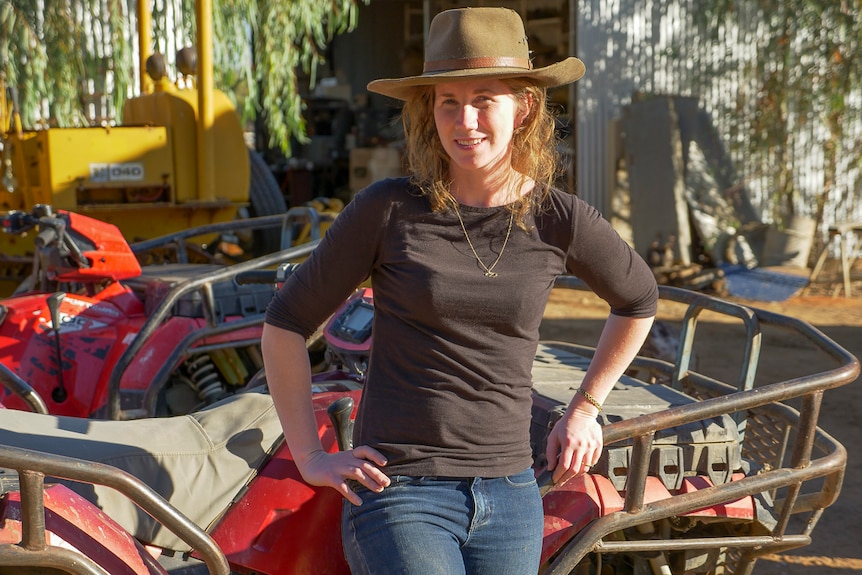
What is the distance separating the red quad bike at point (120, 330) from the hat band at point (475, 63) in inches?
66.0

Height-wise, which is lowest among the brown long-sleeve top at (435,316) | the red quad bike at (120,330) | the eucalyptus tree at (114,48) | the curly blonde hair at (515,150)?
the red quad bike at (120,330)

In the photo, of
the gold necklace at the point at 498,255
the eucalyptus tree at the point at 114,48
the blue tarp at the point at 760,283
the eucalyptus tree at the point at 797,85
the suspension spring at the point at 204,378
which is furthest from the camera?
the eucalyptus tree at the point at 797,85

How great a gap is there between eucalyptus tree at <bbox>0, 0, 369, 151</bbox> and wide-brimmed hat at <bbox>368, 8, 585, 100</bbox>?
7157mm

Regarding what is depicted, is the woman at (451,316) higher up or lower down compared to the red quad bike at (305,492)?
higher up

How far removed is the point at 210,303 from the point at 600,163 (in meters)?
9.06

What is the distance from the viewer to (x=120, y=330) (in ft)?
12.5

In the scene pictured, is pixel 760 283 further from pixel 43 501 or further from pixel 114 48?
pixel 43 501

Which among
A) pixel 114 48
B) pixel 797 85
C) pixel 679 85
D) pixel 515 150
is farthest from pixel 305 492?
pixel 679 85

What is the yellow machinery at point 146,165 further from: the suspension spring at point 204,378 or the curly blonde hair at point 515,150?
the curly blonde hair at point 515,150

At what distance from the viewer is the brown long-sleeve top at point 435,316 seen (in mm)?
1849

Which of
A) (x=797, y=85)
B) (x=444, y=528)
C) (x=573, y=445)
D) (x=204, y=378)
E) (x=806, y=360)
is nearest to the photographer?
(x=444, y=528)

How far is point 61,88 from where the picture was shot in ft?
29.0

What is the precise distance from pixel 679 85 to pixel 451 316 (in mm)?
10973

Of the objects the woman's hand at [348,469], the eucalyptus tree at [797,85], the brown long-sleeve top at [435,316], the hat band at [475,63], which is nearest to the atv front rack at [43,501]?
the woman's hand at [348,469]
